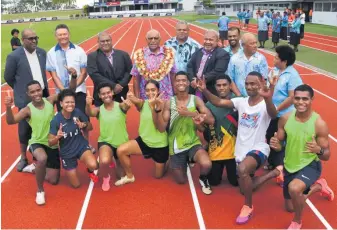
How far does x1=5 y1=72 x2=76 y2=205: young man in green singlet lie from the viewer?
15.0 feet

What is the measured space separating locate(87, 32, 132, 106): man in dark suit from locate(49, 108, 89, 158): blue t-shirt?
75 centimetres

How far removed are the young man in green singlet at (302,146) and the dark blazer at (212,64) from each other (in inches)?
64.3

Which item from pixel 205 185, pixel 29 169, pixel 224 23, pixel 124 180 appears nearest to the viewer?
pixel 205 185

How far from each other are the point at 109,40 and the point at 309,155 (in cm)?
327

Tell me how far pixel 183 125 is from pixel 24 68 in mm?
2538

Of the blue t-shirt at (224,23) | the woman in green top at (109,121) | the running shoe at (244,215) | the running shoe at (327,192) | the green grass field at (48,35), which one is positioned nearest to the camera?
the running shoe at (244,215)

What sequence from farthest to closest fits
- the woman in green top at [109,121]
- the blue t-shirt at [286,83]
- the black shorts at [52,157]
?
the black shorts at [52,157] → the woman in green top at [109,121] → the blue t-shirt at [286,83]

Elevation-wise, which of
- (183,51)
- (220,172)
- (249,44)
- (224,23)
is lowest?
(220,172)

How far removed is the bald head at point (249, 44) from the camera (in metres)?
4.94

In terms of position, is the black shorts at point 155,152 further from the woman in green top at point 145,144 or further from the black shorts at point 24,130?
the black shorts at point 24,130

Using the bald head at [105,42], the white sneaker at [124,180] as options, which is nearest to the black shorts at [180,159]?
the white sneaker at [124,180]

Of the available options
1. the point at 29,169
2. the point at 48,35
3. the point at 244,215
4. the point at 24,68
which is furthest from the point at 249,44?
the point at 48,35

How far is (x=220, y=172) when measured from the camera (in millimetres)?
4805

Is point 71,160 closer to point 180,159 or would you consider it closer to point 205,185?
point 180,159
